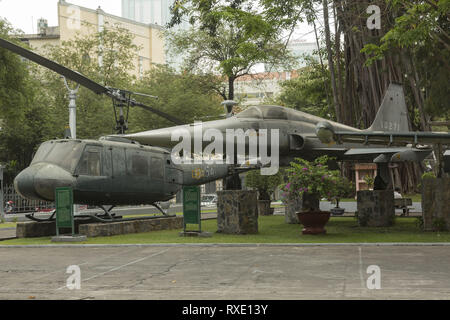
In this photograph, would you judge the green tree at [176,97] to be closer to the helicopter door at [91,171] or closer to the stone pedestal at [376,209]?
the stone pedestal at [376,209]

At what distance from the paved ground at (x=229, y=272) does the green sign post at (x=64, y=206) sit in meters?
2.04

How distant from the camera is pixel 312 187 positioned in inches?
596

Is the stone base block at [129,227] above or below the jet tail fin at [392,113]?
below

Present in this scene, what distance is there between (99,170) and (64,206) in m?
2.01

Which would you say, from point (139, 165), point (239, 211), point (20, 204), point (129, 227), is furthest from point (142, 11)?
point (239, 211)

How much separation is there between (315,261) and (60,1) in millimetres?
55424

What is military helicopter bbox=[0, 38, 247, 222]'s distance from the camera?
15383 millimetres

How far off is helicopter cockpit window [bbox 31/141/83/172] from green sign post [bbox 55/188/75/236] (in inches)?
44.9

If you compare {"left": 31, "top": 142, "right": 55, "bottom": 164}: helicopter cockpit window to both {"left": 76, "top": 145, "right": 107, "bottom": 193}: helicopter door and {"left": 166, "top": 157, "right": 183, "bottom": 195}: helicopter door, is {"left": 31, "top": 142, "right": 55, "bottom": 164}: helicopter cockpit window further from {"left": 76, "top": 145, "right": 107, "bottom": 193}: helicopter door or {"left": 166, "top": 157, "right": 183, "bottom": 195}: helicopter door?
{"left": 166, "top": 157, "right": 183, "bottom": 195}: helicopter door

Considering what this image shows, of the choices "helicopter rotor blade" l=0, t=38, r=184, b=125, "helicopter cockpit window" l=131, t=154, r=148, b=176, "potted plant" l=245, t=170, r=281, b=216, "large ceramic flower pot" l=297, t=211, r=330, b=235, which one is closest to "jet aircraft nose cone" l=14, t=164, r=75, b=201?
"helicopter cockpit window" l=131, t=154, r=148, b=176

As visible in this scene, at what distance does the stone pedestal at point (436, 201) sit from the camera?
15.3 m

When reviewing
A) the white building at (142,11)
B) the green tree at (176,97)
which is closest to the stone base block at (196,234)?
the green tree at (176,97)

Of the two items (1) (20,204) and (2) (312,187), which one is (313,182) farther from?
(1) (20,204)
